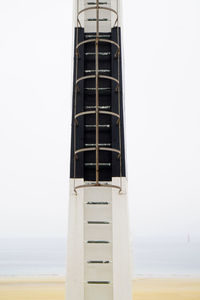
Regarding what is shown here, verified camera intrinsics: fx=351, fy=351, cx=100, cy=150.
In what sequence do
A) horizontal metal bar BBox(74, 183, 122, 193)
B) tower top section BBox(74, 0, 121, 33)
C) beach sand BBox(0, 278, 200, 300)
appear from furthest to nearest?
beach sand BBox(0, 278, 200, 300), tower top section BBox(74, 0, 121, 33), horizontal metal bar BBox(74, 183, 122, 193)

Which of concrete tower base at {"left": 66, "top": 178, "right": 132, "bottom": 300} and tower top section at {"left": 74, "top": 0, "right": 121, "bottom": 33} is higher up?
tower top section at {"left": 74, "top": 0, "right": 121, "bottom": 33}

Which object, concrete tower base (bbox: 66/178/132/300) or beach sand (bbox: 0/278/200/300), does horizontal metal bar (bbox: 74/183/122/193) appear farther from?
beach sand (bbox: 0/278/200/300)

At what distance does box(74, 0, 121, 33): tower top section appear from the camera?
3.12 meters

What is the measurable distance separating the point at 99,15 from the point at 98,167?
1.40 meters

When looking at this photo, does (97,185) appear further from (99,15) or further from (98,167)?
(99,15)

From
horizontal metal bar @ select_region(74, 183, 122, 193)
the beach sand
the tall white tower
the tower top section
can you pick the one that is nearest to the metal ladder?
the tall white tower

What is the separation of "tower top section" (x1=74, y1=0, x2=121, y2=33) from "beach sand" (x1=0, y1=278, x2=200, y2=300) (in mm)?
5379
